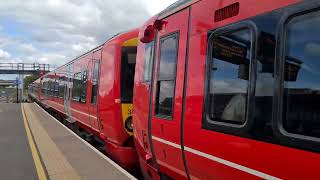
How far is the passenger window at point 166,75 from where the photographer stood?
20.8 feet

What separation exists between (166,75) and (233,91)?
6.39ft

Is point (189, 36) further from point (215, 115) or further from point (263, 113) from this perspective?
point (263, 113)

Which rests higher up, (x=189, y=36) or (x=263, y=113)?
(x=189, y=36)

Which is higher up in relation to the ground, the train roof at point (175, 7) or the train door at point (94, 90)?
the train roof at point (175, 7)

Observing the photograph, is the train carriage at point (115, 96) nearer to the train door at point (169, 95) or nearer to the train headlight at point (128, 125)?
the train headlight at point (128, 125)

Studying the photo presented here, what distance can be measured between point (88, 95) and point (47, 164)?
12.1 feet

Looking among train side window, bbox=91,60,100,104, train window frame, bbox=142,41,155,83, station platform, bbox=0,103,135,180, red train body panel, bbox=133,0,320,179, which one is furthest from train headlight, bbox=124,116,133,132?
train window frame, bbox=142,41,155,83

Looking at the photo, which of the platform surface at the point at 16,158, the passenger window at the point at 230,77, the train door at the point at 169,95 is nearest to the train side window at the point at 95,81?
the platform surface at the point at 16,158

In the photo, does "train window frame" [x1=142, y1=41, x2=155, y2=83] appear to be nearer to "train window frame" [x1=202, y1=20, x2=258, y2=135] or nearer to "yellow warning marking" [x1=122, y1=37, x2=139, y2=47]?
"train window frame" [x1=202, y1=20, x2=258, y2=135]

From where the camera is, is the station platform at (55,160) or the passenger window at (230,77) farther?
the station platform at (55,160)

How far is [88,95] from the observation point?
14.0 m

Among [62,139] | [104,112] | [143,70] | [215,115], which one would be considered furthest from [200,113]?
[62,139]

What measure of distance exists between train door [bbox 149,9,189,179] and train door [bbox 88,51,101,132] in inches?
233

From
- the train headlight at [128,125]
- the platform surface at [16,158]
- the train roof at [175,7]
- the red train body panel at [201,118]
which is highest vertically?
the train roof at [175,7]
